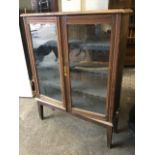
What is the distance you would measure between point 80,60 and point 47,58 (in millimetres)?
376

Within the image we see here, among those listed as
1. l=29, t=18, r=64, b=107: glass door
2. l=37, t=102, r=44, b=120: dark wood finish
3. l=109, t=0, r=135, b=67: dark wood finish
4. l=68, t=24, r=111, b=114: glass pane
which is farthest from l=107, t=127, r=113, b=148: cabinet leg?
l=109, t=0, r=135, b=67: dark wood finish

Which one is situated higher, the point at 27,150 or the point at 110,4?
the point at 110,4

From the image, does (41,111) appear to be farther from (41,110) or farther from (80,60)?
(80,60)

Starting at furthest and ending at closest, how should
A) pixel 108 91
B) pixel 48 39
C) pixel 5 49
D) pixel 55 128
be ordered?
1. pixel 55 128
2. pixel 48 39
3. pixel 108 91
4. pixel 5 49

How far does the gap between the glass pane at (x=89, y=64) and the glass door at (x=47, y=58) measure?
0.14m

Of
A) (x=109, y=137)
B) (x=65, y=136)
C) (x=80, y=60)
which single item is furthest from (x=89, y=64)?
(x=65, y=136)

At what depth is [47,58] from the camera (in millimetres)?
1682

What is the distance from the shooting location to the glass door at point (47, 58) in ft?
4.90

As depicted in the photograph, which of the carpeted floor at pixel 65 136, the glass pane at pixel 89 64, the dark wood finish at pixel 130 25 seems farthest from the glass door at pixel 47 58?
the dark wood finish at pixel 130 25

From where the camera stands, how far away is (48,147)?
1636 mm

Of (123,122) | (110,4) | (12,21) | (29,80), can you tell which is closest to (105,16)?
(12,21)

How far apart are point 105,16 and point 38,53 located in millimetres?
829

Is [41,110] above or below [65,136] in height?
above
